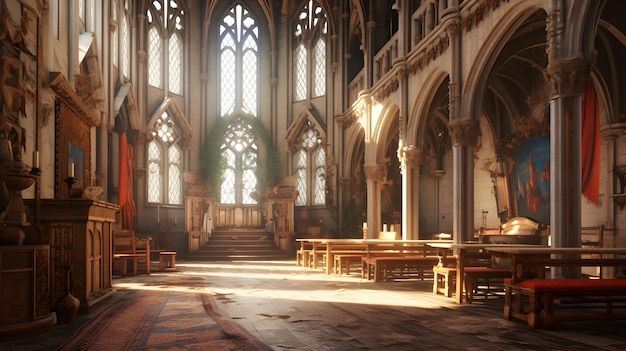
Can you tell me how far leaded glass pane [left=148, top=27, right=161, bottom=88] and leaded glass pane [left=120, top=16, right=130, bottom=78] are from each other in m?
2.14

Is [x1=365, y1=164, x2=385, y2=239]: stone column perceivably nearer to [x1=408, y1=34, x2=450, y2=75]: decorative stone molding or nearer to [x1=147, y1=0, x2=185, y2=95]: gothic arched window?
[x1=408, y1=34, x2=450, y2=75]: decorative stone molding

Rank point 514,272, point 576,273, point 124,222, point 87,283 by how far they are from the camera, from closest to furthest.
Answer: point 514,272 → point 87,283 → point 576,273 → point 124,222

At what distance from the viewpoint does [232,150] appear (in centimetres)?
2525

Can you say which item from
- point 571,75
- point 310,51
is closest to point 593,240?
point 571,75

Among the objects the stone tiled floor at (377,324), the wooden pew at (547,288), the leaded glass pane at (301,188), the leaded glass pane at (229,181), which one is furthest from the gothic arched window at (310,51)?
the wooden pew at (547,288)

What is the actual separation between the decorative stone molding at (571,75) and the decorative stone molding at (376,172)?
11012mm

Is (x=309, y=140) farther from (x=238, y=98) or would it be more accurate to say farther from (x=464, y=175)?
(x=464, y=175)

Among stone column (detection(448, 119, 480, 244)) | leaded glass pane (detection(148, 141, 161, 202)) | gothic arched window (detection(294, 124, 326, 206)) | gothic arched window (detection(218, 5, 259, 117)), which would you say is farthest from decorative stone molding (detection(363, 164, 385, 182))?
leaded glass pane (detection(148, 141, 161, 202))

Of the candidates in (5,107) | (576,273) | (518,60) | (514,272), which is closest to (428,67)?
(518,60)

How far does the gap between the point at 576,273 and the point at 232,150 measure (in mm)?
18649

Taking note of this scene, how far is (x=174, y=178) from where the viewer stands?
23.8 metres

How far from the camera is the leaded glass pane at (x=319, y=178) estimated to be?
80.9 ft

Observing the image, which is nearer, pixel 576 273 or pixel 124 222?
pixel 576 273

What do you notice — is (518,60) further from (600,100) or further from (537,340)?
(537,340)
